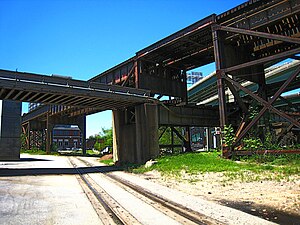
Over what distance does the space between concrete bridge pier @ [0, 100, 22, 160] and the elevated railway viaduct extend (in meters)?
12.9

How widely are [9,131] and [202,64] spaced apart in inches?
1029

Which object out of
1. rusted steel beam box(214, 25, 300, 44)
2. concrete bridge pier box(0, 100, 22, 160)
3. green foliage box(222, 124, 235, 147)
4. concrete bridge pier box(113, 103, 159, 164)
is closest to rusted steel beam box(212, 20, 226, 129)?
green foliage box(222, 124, 235, 147)

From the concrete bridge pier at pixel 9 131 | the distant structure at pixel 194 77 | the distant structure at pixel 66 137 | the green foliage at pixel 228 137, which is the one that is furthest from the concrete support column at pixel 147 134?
the distant structure at pixel 194 77

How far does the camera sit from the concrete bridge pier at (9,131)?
32.3 meters

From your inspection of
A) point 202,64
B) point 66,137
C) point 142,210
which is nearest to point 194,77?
point 66,137

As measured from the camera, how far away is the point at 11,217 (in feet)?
20.2

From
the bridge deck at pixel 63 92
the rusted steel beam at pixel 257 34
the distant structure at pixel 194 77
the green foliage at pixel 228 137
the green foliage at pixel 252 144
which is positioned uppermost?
the distant structure at pixel 194 77

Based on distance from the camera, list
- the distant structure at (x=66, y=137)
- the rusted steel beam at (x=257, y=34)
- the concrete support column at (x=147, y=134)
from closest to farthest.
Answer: the rusted steel beam at (x=257, y=34) → the concrete support column at (x=147, y=134) → the distant structure at (x=66, y=137)

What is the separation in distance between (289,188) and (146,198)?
16.4 ft

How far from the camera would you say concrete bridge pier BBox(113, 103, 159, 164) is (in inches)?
876

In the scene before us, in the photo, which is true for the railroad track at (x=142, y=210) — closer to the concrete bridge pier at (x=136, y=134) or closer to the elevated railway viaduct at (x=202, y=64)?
the elevated railway viaduct at (x=202, y=64)

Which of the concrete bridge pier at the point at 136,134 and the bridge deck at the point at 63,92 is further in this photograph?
the concrete bridge pier at the point at 136,134

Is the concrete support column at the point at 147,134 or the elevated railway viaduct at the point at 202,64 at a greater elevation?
the elevated railway viaduct at the point at 202,64

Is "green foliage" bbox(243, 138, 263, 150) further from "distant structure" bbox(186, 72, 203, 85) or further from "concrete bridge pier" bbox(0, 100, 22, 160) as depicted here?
"distant structure" bbox(186, 72, 203, 85)
